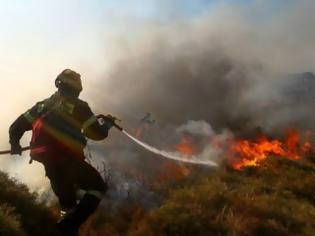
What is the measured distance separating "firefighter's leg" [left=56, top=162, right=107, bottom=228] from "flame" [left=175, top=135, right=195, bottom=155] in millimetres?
17422

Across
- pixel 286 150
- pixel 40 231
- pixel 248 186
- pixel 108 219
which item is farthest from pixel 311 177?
pixel 40 231

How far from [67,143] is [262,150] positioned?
18.0 metres

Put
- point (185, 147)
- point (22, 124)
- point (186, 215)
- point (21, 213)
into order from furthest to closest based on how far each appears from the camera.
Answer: point (185, 147) → point (186, 215) → point (21, 213) → point (22, 124)

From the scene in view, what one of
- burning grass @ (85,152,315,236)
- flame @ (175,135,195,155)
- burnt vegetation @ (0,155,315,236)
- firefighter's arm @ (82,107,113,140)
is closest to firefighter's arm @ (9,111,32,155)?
firefighter's arm @ (82,107,113,140)

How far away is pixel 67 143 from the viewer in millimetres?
6082

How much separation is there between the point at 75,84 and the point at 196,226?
4822 mm

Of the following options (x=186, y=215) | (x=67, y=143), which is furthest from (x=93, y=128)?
(x=186, y=215)

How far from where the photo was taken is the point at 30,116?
20.5 ft

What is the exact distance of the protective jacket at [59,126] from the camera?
6.02 meters

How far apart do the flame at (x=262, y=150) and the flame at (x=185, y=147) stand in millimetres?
1885

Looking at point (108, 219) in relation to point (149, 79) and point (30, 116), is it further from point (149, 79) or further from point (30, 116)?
point (149, 79)

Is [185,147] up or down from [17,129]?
up

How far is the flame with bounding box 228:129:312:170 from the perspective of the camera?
20781 mm

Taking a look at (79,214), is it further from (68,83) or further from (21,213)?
(21,213)
